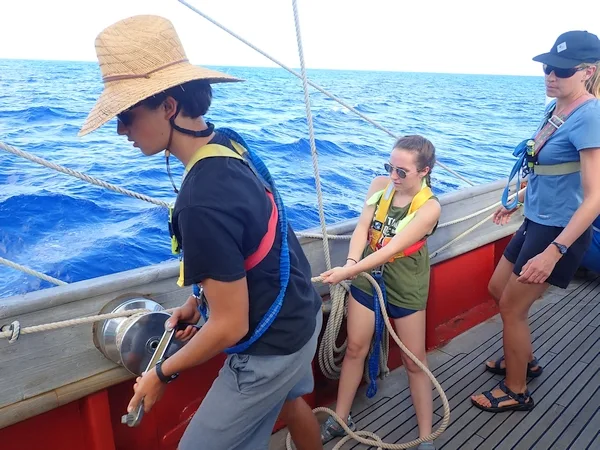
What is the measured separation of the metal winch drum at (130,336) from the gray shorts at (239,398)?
0.35 meters

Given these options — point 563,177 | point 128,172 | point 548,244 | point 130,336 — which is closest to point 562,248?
point 548,244

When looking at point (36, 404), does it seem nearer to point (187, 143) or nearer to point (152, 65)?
point (187, 143)

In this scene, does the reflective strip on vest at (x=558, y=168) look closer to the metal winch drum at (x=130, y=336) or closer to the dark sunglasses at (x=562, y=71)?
the dark sunglasses at (x=562, y=71)

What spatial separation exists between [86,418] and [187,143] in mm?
1159

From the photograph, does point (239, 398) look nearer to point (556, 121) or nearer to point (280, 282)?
point (280, 282)

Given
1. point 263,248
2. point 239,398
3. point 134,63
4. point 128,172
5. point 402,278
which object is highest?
point 134,63

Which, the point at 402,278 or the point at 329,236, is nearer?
the point at 402,278

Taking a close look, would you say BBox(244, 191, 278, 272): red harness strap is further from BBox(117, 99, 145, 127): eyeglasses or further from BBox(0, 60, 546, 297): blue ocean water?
BBox(0, 60, 546, 297): blue ocean water

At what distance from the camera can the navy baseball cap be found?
2.12 m

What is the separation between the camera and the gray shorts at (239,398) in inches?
57.1

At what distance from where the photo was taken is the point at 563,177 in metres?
2.24

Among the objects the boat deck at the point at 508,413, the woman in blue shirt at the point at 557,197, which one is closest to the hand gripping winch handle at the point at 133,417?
the boat deck at the point at 508,413

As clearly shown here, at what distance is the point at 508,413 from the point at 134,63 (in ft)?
7.59

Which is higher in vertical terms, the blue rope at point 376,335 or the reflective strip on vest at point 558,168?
the reflective strip on vest at point 558,168
